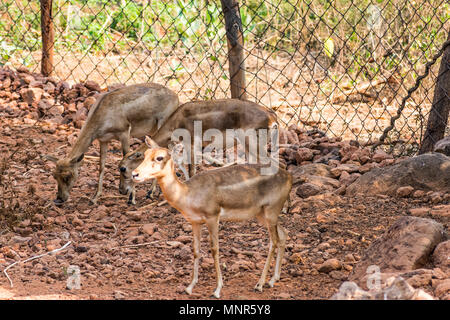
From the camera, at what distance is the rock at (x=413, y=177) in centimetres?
680

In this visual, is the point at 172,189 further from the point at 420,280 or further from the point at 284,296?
the point at 420,280

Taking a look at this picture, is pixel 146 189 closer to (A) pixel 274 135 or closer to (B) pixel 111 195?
(B) pixel 111 195

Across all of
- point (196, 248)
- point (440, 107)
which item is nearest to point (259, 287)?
point (196, 248)

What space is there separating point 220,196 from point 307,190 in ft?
7.19

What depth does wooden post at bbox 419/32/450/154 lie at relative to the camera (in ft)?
25.7

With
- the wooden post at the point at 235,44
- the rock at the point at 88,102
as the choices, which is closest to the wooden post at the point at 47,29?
the rock at the point at 88,102

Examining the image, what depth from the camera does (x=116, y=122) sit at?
765 cm

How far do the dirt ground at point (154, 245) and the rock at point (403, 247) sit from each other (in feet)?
0.85

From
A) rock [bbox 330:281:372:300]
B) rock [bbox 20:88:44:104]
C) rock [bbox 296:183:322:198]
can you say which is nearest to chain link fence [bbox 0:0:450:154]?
rock [bbox 20:88:44:104]

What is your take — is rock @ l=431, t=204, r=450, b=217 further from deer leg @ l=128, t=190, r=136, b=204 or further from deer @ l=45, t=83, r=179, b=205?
deer @ l=45, t=83, r=179, b=205

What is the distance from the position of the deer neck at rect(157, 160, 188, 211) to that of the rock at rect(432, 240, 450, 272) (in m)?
1.87

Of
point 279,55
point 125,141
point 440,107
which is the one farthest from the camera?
point 279,55

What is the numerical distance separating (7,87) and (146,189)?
11.9 ft

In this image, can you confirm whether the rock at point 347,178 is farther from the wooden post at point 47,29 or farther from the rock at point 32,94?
the wooden post at point 47,29
